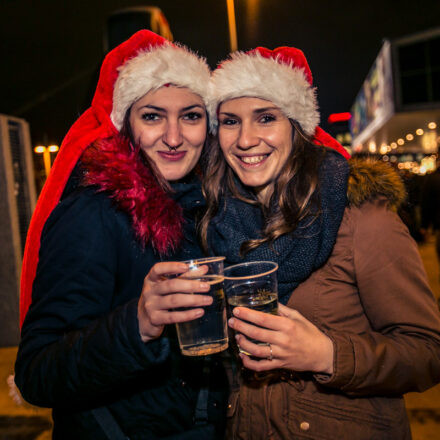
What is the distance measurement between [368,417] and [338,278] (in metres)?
0.60

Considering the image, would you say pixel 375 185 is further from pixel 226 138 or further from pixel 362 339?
pixel 226 138

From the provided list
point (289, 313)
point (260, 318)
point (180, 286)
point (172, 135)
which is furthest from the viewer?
point (172, 135)

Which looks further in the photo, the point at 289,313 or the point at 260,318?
the point at 289,313

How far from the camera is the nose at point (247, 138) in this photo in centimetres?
199

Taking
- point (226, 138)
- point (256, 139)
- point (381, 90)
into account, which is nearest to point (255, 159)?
point (256, 139)

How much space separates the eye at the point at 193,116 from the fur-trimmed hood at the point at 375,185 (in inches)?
35.9

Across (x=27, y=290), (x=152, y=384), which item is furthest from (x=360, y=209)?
(x=27, y=290)

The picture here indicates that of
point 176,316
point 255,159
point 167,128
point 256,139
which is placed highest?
point 167,128

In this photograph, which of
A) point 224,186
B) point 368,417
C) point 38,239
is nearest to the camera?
point 368,417

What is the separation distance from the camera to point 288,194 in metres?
Answer: 2.01

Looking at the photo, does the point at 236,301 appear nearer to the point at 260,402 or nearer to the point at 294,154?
the point at 260,402

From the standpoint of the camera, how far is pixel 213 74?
85.8 inches

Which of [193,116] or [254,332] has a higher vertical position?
[193,116]

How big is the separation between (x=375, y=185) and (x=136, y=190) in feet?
3.66
